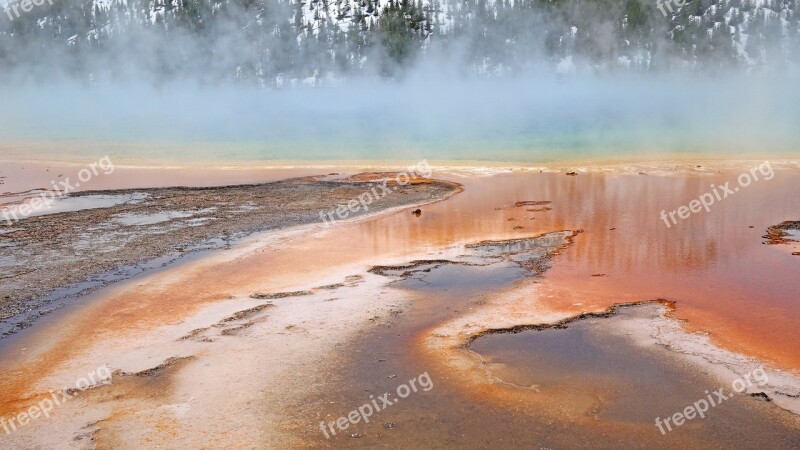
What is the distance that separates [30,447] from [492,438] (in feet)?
9.61

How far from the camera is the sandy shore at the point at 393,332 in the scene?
438 cm

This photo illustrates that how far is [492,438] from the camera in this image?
13.9 feet

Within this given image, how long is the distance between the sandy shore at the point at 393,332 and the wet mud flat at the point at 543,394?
0.02m

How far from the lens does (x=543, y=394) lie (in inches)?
187

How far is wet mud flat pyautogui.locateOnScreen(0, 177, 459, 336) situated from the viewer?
749 cm

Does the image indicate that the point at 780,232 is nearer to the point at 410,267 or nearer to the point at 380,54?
the point at 410,267

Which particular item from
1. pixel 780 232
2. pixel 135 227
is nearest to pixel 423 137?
pixel 135 227

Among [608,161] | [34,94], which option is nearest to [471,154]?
[608,161]

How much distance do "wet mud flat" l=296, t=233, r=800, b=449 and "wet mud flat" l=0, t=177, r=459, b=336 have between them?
11.9ft

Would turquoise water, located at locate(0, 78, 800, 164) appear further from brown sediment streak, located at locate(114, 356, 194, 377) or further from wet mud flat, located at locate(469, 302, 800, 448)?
brown sediment streak, located at locate(114, 356, 194, 377)

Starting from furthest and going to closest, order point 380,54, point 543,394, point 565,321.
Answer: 1. point 380,54
2. point 565,321
3. point 543,394

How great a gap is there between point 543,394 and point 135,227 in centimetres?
757

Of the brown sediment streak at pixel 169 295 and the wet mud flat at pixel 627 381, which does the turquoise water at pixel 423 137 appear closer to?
the brown sediment streak at pixel 169 295

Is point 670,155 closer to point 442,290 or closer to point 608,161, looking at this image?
point 608,161
